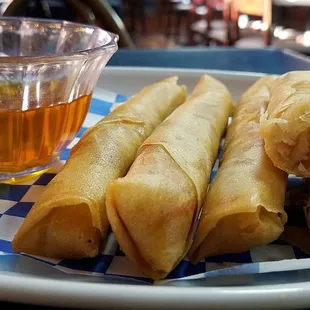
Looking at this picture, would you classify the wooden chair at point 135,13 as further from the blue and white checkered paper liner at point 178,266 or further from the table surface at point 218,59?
the blue and white checkered paper liner at point 178,266

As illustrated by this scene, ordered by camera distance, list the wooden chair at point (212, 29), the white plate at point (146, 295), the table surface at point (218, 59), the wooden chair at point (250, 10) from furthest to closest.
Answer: the wooden chair at point (212, 29) < the wooden chair at point (250, 10) < the table surface at point (218, 59) < the white plate at point (146, 295)

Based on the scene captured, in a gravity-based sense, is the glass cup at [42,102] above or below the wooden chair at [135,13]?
above

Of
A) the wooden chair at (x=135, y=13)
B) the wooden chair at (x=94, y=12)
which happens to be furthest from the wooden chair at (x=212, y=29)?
the wooden chair at (x=94, y=12)

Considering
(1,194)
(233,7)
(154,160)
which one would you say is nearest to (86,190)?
(154,160)

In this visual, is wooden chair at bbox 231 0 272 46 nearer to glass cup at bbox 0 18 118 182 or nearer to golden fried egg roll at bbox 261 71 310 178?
glass cup at bbox 0 18 118 182

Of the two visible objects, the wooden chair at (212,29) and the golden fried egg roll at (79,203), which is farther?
the wooden chair at (212,29)

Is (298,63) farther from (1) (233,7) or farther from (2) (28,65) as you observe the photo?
(1) (233,7)
